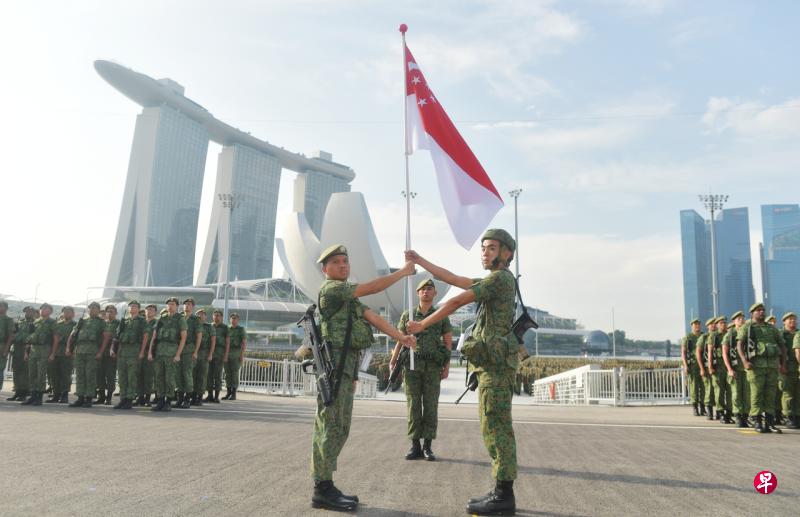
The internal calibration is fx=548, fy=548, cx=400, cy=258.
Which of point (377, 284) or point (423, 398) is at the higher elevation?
point (377, 284)

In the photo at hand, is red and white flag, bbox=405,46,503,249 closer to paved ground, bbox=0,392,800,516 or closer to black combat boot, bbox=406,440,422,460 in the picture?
black combat boot, bbox=406,440,422,460

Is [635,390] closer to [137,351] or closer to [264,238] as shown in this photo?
[137,351]

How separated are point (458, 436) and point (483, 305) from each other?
307cm

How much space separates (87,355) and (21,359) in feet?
6.66

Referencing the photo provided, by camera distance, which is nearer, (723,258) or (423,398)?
(423,398)

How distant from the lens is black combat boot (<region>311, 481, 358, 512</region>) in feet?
9.84

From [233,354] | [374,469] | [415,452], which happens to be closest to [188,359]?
[233,354]

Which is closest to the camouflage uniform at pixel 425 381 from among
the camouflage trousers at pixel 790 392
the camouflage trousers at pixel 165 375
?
the camouflage trousers at pixel 165 375

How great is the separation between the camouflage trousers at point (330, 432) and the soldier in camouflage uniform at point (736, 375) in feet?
19.6

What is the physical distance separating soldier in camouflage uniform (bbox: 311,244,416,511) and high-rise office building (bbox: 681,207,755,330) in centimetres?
8481

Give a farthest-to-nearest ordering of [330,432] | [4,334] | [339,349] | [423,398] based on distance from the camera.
Result: [4,334], [423,398], [339,349], [330,432]

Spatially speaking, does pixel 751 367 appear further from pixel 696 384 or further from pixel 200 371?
pixel 200 371

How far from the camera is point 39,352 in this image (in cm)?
888

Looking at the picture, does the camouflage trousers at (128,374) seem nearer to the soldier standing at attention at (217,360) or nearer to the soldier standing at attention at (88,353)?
the soldier standing at attention at (88,353)
